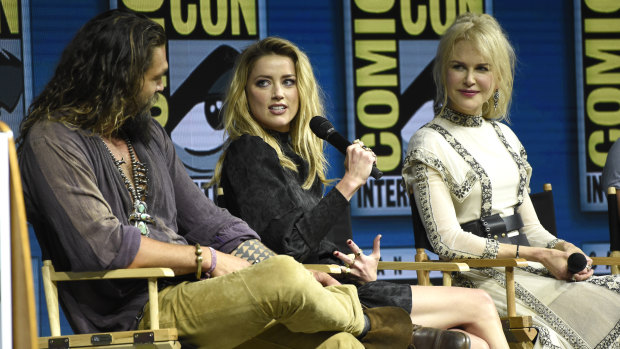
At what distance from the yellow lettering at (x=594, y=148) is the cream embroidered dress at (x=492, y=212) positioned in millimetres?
1391

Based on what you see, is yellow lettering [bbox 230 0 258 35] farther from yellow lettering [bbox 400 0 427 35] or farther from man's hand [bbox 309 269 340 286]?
man's hand [bbox 309 269 340 286]

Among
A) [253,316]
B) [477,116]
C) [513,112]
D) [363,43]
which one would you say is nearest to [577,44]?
[513,112]

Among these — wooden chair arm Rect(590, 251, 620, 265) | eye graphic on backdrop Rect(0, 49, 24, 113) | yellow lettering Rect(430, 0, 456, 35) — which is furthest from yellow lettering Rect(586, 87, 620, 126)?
eye graphic on backdrop Rect(0, 49, 24, 113)

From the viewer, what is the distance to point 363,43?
16.8 ft

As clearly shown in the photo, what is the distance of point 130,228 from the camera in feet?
8.90

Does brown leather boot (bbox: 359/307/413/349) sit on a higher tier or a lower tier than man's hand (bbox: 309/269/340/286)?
lower

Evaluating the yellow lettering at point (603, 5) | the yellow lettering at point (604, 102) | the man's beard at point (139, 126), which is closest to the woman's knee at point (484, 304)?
the man's beard at point (139, 126)

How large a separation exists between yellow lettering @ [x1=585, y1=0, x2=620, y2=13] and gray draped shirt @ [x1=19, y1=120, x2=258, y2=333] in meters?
3.30

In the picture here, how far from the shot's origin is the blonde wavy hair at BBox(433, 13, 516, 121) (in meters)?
3.91

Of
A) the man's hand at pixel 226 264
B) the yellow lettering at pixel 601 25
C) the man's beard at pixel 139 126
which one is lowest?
the man's hand at pixel 226 264

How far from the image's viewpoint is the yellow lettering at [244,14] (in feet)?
16.3

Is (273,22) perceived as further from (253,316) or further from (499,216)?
(253,316)

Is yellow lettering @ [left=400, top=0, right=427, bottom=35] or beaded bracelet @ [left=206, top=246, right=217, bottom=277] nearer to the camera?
beaded bracelet @ [left=206, top=246, right=217, bottom=277]

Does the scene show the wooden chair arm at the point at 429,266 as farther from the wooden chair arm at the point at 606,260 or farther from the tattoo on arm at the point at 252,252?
the wooden chair arm at the point at 606,260
